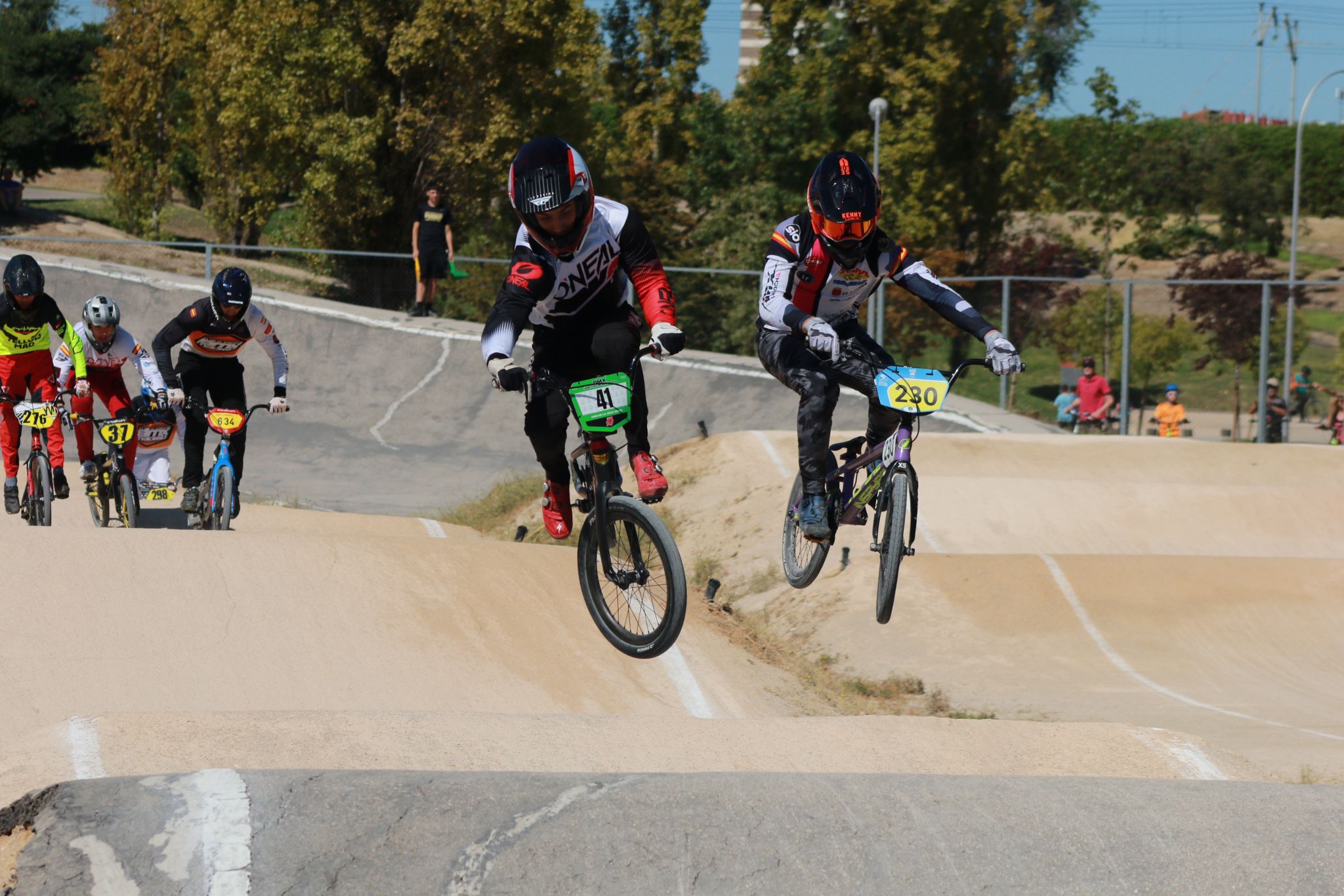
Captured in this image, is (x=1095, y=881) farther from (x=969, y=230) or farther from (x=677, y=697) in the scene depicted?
(x=969, y=230)

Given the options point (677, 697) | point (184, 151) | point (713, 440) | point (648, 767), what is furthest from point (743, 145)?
point (648, 767)

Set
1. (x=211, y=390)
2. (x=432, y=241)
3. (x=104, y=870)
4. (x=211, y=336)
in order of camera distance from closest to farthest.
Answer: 1. (x=104, y=870)
2. (x=211, y=336)
3. (x=211, y=390)
4. (x=432, y=241)

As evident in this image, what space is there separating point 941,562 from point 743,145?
30.5m

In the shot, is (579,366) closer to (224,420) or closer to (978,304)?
(224,420)

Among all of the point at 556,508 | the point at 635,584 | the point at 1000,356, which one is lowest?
the point at 635,584

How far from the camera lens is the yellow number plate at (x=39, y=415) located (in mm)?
13516

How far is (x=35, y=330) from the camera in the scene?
1409 cm

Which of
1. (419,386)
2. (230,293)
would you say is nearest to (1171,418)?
(419,386)

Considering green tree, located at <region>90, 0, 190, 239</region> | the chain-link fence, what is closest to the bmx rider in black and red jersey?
the chain-link fence

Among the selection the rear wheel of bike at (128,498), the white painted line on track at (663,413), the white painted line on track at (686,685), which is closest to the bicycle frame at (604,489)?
the white painted line on track at (686,685)

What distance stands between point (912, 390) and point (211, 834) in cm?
422

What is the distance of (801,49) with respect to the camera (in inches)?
1615

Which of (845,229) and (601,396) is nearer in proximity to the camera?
(601,396)

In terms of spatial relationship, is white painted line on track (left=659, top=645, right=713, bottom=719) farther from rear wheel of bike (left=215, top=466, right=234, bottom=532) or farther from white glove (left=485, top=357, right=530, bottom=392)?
white glove (left=485, top=357, right=530, bottom=392)
